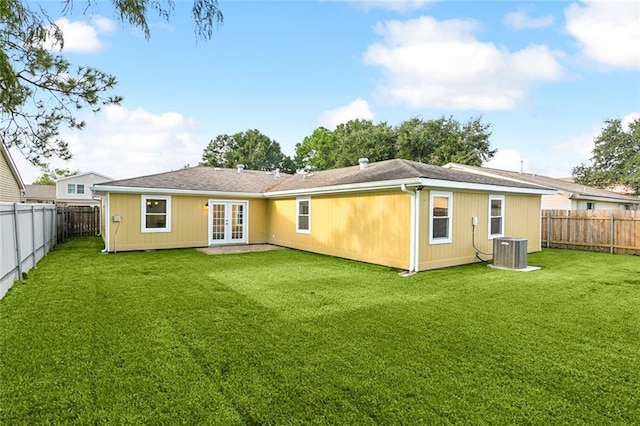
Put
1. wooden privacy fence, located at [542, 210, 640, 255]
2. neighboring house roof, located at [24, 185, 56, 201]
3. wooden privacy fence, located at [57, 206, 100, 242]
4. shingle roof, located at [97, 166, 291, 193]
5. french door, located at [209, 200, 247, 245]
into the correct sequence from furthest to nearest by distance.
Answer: neighboring house roof, located at [24, 185, 56, 201]
wooden privacy fence, located at [57, 206, 100, 242]
french door, located at [209, 200, 247, 245]
shingle roof, located at [97, 166, 291, 193]
wooden privacy fence, located at [542, 210, 640, 255]

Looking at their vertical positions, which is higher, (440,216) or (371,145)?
(371,145)

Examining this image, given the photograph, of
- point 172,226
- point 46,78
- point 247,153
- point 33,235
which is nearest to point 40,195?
point 247,153

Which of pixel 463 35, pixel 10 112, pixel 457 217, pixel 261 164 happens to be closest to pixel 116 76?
pixel 10 112

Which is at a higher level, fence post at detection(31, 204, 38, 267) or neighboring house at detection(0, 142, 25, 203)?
neighboring house at detection(0, 142, 25, 203)

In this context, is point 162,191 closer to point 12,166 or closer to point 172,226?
point 172,226

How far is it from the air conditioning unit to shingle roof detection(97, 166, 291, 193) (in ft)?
29.0

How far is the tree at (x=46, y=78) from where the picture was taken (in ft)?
11.2

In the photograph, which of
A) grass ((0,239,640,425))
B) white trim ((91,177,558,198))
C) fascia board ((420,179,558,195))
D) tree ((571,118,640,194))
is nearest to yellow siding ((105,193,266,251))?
white trim ((91,177,558,198))

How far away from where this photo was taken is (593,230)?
39.6ft

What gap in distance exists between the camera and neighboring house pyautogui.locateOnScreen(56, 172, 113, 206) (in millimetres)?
32031

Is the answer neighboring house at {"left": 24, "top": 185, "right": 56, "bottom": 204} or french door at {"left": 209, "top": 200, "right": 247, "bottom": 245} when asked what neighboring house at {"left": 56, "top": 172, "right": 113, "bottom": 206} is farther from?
french door at {"left": 209, "top": 200, "right": 247, "bottom": 245}

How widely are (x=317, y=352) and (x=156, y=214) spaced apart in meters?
9.90

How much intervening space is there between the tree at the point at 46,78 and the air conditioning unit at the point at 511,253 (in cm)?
798

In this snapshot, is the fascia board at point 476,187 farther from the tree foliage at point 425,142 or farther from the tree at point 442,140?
the tree at point 442,140
